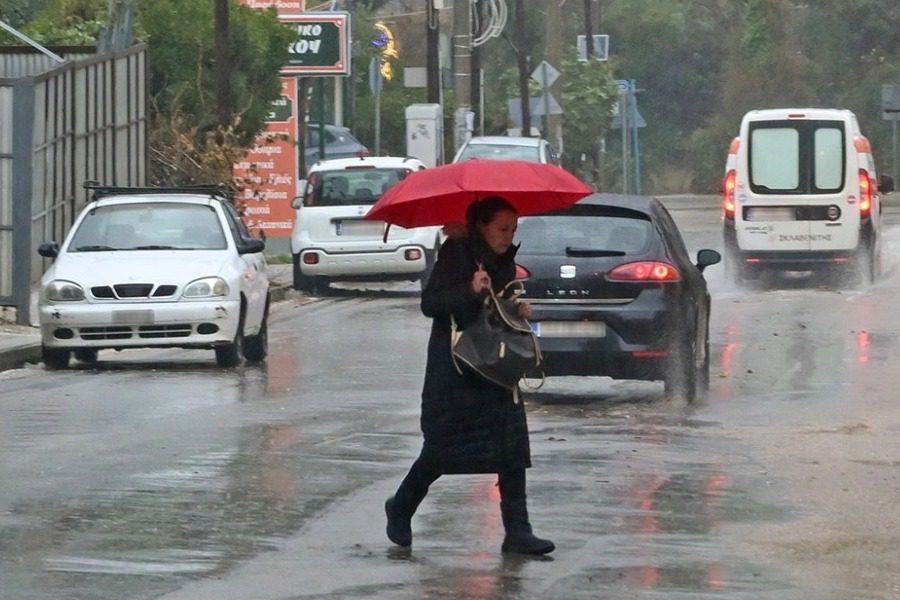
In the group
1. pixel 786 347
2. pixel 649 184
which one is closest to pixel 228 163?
pixel 786 347

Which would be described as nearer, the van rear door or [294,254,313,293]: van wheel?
[294,254,313,293]: van wheel

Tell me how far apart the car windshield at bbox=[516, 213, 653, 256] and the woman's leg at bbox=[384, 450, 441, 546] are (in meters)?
6.06

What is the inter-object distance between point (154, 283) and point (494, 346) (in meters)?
9.36

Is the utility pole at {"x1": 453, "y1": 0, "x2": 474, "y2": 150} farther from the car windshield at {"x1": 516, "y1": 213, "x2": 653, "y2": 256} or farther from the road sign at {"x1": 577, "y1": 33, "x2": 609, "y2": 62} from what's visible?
the car windshield at {"x1": 516, "y1": 213, "x2": 653, "y2": 256}

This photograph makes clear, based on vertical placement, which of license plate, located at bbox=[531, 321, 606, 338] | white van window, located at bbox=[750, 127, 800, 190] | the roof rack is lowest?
license plate, located at bbox=[531, 321, 606, 338]

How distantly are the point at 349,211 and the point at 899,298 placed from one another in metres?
6.75

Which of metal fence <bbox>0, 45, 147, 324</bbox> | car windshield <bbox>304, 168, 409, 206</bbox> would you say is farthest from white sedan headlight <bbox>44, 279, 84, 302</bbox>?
car windshield <bbox>304, 168, 409, 206</bbox>

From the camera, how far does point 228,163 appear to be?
95.5 feet

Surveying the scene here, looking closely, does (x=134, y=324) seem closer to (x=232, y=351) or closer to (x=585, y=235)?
(x=232, y=351)

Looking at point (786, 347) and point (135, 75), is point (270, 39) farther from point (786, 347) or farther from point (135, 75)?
point (786, 347)

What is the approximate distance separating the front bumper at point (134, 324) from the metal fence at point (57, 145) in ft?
10.8

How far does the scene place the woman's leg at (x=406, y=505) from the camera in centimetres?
903

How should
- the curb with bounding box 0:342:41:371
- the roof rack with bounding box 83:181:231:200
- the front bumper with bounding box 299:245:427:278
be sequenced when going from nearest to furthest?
the curb with bounding box 0:342:41:371
the roof rack with bounding box 83:181:231:200
the front bumper with bounding box 299:245:427:278

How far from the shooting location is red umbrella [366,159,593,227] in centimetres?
877
